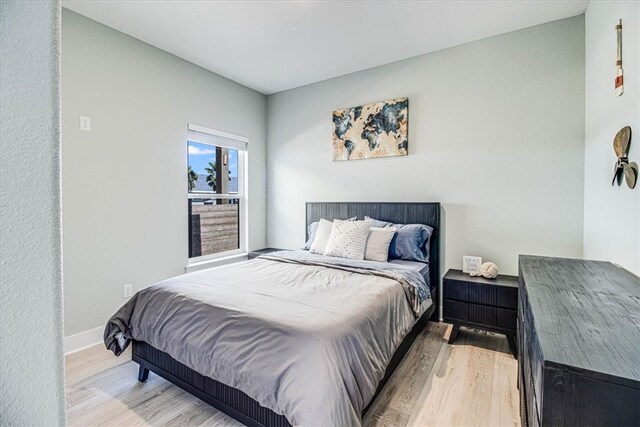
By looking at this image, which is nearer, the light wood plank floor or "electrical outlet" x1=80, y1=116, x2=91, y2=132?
the light wood plank floor

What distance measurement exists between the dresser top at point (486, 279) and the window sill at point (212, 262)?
259 cm

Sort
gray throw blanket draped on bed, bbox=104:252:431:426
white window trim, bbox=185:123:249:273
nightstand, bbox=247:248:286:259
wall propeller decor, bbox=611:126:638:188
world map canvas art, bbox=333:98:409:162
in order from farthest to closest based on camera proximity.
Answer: nightstand, bbox=247:248:286:259 < white window trim, bbox=185:123:249:273 < world map canvas art, bbox=333:98:409:162 < wall propeller decor, bbox=611:126:638:188 < gray throw blanket draped on bed, bbox=104:252:431:426

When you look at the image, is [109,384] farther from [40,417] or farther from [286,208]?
[286,208]

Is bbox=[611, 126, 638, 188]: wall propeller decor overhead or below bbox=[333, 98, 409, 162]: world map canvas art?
below

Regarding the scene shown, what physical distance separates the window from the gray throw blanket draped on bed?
1.48m

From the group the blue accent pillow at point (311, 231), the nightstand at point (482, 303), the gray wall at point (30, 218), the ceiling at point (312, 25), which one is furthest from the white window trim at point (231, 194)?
the gray wall at point (30, 218)

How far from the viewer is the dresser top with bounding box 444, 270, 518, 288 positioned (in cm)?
257

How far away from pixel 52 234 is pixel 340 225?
9.32 feet

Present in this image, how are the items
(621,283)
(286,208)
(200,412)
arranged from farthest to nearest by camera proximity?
(286,208) → (200,412) → (621,283)

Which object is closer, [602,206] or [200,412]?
[200,412]

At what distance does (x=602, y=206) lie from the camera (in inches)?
83.1

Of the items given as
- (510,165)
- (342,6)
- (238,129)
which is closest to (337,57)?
(342,6)

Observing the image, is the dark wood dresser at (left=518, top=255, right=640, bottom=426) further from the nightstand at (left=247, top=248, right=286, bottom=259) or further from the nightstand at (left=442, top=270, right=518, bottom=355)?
the nightstand at (left=247, top=248, right=286, bottom=259)

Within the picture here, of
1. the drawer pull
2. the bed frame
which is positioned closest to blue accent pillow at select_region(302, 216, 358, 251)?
the bed frame
